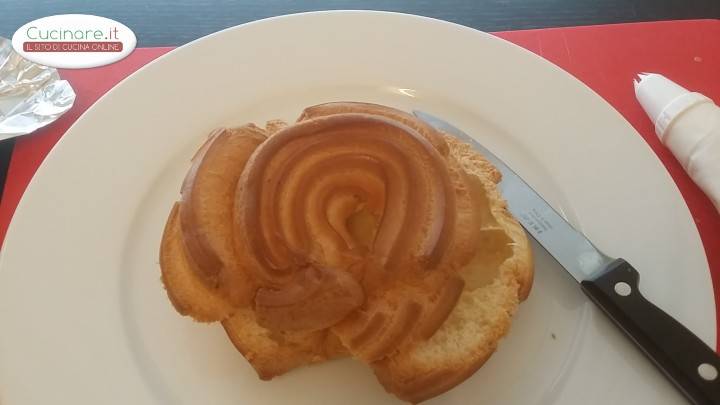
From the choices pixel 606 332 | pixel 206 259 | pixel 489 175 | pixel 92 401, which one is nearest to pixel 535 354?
pixel 606 332

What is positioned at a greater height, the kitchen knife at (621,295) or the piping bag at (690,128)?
the piping bag at (690,128)

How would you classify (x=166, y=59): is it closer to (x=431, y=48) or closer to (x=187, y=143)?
(x=187, y=143)

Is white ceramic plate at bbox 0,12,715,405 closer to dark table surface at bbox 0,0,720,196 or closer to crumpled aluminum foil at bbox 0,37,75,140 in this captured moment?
crumpled aluminum foil at bbox 0,37,75,140

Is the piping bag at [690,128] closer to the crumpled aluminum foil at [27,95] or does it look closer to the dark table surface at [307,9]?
the dark table surface at [307,9]

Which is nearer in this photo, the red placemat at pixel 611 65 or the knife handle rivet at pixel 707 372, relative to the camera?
the knife handle rivet at pixel 707 372

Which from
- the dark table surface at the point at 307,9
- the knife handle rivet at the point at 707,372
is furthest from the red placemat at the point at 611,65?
the knife handle rivet at the point at 707,372

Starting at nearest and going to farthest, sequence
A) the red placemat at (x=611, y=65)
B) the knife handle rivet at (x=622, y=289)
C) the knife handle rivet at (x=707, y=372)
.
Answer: the knife handle rivet at (x=707, y=372)
the knife handle rivet at (x=622, y=289)
the red placemat at (x=611, y=65)
